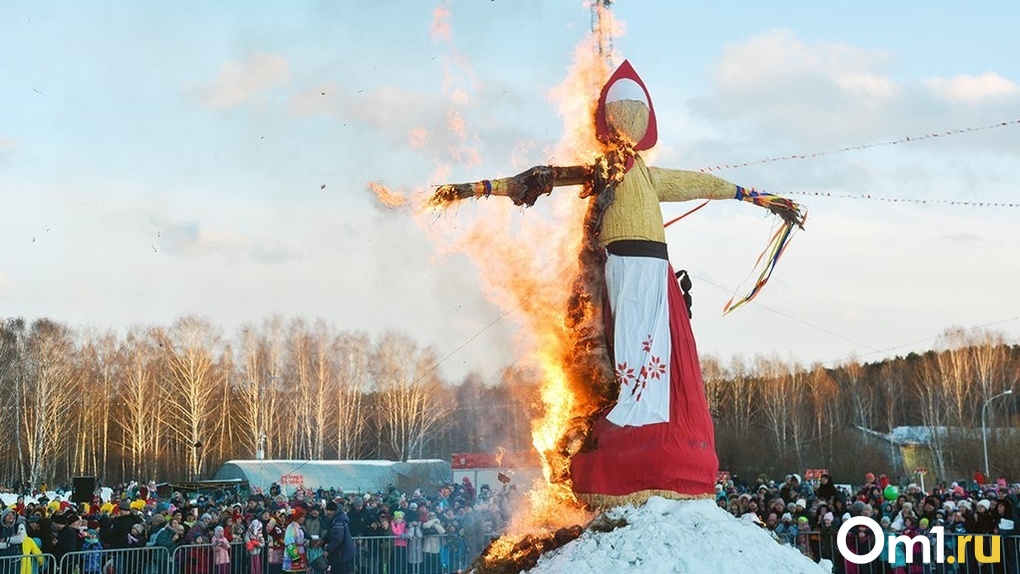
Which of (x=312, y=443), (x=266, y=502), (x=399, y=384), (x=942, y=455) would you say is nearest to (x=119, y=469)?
(x=312, y=443)

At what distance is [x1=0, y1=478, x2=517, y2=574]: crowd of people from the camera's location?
17.8m

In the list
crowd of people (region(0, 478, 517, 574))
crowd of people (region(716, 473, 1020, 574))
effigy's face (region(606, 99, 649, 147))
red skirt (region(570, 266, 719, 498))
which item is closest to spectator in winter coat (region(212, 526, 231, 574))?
crowd of people (region(0, 478, 517, 574))

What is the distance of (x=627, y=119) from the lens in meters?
13.7

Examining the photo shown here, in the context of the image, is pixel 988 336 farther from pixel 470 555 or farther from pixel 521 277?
pixel 521 277

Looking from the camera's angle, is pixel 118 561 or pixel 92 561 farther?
pixel 118 561

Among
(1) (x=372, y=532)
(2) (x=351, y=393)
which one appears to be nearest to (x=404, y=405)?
(2) (x=351, y=393)

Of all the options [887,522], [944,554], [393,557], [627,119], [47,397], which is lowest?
[393,557]

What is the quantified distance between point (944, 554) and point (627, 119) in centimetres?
951

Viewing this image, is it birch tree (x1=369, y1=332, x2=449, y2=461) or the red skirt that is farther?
birch tree (x1=369, y1=332, x2=449, y2=461)

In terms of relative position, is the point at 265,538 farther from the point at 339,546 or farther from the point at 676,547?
the point at 676,547

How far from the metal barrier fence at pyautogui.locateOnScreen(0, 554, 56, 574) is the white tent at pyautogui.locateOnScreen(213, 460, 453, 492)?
2444 cm

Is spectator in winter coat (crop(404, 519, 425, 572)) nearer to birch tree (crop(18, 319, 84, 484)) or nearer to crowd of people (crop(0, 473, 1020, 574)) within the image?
crowd of people (crop(0, 473, 1020, 574))

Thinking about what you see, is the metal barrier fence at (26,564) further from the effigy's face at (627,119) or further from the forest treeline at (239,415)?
the forest treeline at (239,415)

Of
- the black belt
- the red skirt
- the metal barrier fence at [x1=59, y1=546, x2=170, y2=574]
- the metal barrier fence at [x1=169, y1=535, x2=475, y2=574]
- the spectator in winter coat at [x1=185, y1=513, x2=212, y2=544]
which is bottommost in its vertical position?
the metal barrier fence at [x1=169, y1=535, x2=475, y2=574]
